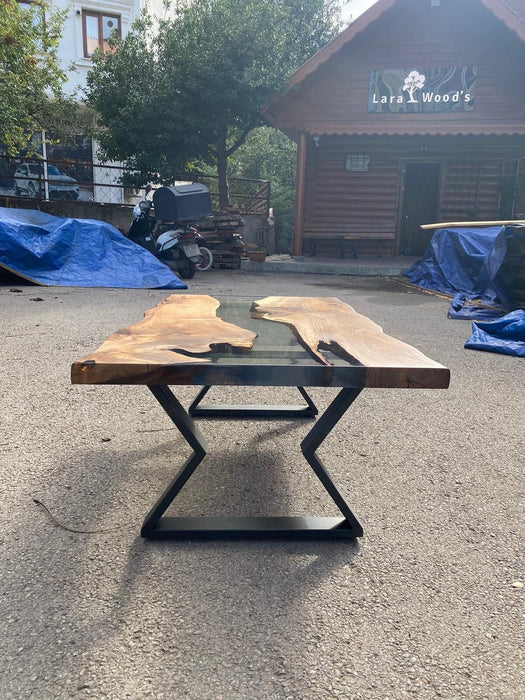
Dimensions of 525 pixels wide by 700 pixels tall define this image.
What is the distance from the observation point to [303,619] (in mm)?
1448

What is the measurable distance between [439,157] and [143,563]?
562 inches

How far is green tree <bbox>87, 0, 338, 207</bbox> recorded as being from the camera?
12.3 metres

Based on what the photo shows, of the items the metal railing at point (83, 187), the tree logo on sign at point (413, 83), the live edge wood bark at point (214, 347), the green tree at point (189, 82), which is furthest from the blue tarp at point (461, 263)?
the metal railing at point (83, 187)

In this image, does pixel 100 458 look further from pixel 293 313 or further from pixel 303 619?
pixel 303 619

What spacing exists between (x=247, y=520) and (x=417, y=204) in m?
14.3

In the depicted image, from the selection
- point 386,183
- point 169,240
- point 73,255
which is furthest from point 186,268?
point 386,183

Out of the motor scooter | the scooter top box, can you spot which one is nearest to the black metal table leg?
the motor scooter

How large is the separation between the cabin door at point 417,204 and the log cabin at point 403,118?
5.9 inches

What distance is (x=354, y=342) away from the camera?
6.26ft

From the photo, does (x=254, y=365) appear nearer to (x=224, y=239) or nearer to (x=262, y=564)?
(x=262, y=564)

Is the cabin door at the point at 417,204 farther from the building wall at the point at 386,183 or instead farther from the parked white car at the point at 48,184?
the parked white car at the point at 48,184

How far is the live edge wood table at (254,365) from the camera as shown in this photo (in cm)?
152

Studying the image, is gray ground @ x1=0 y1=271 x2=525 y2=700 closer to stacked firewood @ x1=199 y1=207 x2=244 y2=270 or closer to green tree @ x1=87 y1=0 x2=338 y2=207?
stacked firewood @ x1=199 y1=207 x2=244 y2=270

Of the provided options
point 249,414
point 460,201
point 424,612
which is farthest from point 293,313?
point 460,201
